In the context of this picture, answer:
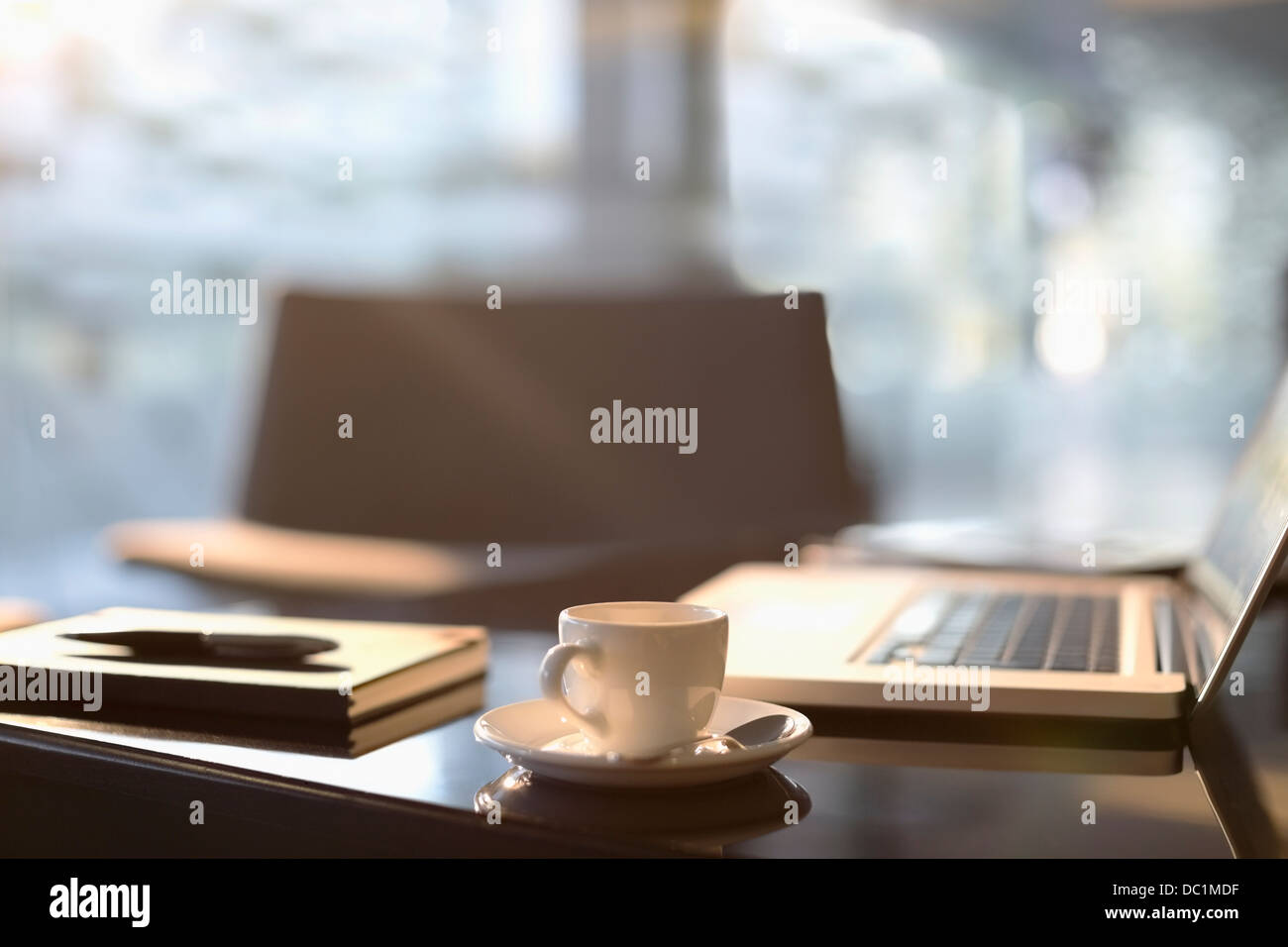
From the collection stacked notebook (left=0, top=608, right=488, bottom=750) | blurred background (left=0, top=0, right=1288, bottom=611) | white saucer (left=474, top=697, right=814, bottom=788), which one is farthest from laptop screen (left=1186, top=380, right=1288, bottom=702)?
blurred background (left=0, top=0, right=1288, bottom=611)

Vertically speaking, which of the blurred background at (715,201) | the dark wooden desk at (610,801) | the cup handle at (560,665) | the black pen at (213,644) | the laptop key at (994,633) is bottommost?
the dark wooden desk at (610,801)

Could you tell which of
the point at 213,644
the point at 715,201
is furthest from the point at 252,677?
the point at 715,201

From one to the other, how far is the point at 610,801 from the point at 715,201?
3.65 meters

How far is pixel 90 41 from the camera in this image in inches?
145

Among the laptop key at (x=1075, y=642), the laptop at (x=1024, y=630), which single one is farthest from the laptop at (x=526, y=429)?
the laptop key at (x=1075, y=642)

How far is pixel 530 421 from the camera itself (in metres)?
2.41

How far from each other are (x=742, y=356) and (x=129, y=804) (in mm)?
1786

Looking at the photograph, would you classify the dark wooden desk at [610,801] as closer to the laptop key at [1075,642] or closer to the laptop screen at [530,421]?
the laptop key at [1075,642]

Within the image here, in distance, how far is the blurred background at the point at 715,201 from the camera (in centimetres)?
373

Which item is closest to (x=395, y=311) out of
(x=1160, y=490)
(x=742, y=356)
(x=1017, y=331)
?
(x=742, y=356)

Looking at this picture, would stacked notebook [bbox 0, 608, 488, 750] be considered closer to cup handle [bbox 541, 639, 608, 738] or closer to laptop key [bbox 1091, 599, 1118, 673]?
cup handle [bbox 541, 639, 608, 738]

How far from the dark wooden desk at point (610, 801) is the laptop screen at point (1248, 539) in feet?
0.25

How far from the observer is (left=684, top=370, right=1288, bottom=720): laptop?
2.28 ft
